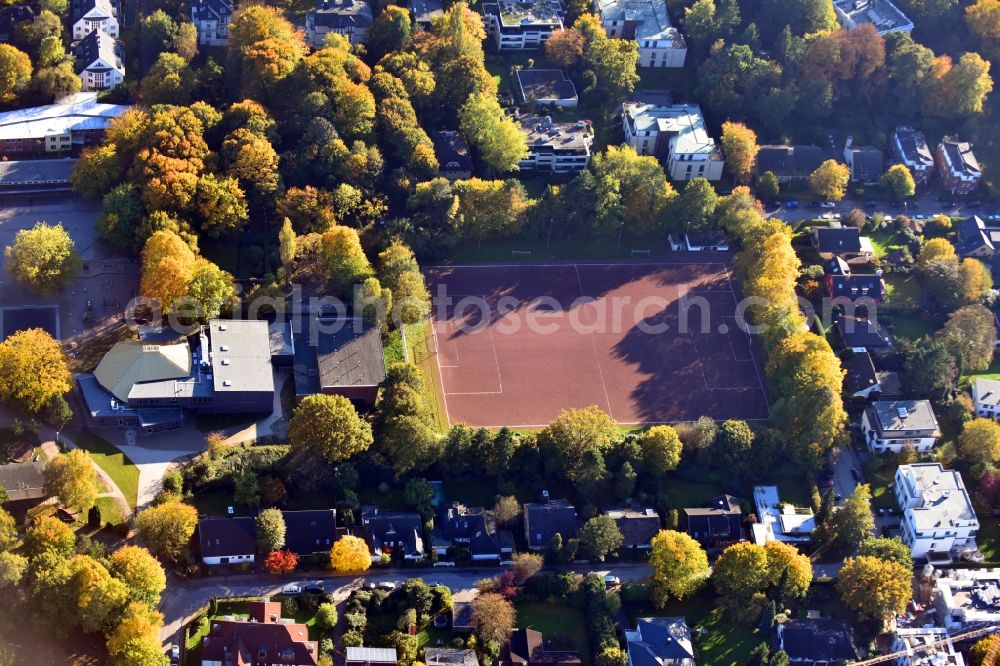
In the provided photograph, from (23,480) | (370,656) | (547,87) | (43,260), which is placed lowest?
(370,656)

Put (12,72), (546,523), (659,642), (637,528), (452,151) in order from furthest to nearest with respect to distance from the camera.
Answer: (452,151) → (12,72) → (637,528) → (546,523) → (659,642)

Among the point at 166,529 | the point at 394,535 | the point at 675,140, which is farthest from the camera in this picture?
the point at 675,140

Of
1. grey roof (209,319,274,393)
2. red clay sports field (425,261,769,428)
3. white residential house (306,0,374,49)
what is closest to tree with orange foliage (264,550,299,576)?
grey roof (209,319,274,393)

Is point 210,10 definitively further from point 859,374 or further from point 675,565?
point 675,565

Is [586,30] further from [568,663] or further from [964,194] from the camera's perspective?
[568,663]

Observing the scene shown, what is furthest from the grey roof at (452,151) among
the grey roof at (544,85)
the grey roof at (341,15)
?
the grey roof at (341,15)

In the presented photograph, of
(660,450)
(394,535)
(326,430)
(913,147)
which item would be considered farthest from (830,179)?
(394,535)
